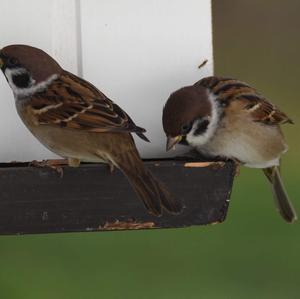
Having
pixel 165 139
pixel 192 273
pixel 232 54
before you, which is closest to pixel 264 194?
pixel 192 273

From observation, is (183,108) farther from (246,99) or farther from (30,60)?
(30,60)

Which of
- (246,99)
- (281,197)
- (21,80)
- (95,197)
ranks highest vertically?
(21,80)

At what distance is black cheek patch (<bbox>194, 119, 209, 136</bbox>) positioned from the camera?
381 cm

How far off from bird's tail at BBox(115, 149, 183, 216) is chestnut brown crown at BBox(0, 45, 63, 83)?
268mm

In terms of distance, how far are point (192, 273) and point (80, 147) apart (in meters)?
1.44

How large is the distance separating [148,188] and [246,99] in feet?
1.88

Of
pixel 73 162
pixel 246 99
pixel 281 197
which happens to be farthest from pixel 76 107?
pixel 281 197

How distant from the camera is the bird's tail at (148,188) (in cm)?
343

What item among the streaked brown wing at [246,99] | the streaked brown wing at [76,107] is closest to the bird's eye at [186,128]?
the streaked brown wing at [246,99]

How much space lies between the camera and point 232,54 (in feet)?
21.2

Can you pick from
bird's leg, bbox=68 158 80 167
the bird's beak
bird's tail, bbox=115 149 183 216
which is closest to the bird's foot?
bird's leg, bbox=68 158 80 167

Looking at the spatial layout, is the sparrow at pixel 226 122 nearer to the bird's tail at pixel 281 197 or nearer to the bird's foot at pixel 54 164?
the bird's tail at pixel 281 197

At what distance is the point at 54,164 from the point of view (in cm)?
353

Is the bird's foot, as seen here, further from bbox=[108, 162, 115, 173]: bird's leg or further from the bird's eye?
the bird's eye
